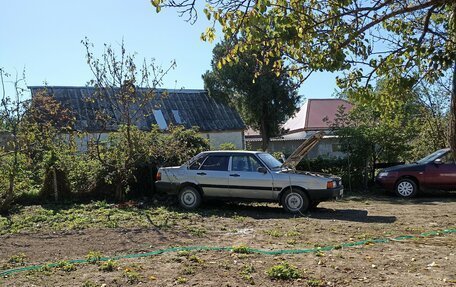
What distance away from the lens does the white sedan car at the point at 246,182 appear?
1141 cm

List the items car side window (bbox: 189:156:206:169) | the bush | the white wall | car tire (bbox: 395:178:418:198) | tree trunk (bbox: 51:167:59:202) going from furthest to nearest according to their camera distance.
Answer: the white wall, the bush, car tire (bbox: 395:178:418:198), tree trunk (bbox: 51:167:59:202), car side window (bbox: 189:156:206:169)

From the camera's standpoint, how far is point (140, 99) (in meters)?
13.7

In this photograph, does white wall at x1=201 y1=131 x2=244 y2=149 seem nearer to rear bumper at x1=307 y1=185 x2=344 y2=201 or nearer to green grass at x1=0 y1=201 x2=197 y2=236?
green grass at x1=0 y1=201 x2=197 y2=236

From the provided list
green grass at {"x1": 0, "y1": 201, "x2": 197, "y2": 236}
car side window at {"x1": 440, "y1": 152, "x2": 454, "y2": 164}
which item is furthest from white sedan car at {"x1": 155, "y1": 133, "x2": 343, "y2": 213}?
car side window at {"x1": 440, "y1": 152, "x2": 454, "y2": 164}

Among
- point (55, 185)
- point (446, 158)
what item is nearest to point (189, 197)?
point (55, 185)

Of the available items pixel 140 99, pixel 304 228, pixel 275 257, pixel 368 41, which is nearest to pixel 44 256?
pixel 275 257

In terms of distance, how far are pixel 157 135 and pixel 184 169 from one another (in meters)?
2.50

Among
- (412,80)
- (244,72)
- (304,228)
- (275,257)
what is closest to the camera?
(412,80)

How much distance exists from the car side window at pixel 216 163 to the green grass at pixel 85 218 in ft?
4.73

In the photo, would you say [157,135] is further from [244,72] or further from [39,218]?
[244,72]

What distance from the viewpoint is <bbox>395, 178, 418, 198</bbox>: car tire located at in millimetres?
15113

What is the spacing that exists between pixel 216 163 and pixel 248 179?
1027 mm

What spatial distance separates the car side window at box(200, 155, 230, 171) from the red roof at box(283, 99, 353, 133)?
2935 cm

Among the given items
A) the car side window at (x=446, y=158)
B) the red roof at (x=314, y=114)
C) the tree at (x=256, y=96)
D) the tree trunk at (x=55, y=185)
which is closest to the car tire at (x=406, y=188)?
the car side window at (x=446, y=158)
